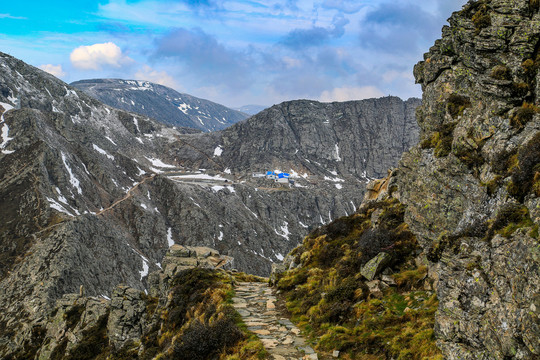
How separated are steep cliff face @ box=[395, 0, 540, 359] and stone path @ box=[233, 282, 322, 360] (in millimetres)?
5070

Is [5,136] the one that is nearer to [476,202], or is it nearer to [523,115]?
[476,202]

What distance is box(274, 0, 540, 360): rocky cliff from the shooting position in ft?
23.0

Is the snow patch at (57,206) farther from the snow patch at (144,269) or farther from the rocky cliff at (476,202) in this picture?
the rocky cliff at (476,202)

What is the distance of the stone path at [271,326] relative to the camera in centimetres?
1138

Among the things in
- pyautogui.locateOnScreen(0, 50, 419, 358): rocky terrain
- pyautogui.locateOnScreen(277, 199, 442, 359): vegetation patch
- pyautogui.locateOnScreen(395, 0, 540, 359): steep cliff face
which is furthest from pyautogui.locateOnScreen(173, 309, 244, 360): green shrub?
pyautogui.locateOnScreen(0, 50, 419, 358): rocky terrain

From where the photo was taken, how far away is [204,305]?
733 inches

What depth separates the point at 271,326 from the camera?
14.5m

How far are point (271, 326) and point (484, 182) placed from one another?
10.4 m

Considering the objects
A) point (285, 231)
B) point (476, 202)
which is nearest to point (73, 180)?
point (285, 231)

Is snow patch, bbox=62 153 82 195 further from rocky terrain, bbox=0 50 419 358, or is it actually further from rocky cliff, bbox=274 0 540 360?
rocky cliff, bbox=274 0 540 360

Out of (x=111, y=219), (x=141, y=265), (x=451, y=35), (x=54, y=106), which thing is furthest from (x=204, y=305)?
(x=54, y=106)

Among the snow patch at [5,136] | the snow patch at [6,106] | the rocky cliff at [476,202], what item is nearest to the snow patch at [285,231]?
the snow patch at [5,136]

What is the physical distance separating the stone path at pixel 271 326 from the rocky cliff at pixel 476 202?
116cm

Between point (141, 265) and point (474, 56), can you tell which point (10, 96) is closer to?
point (141, 265)
